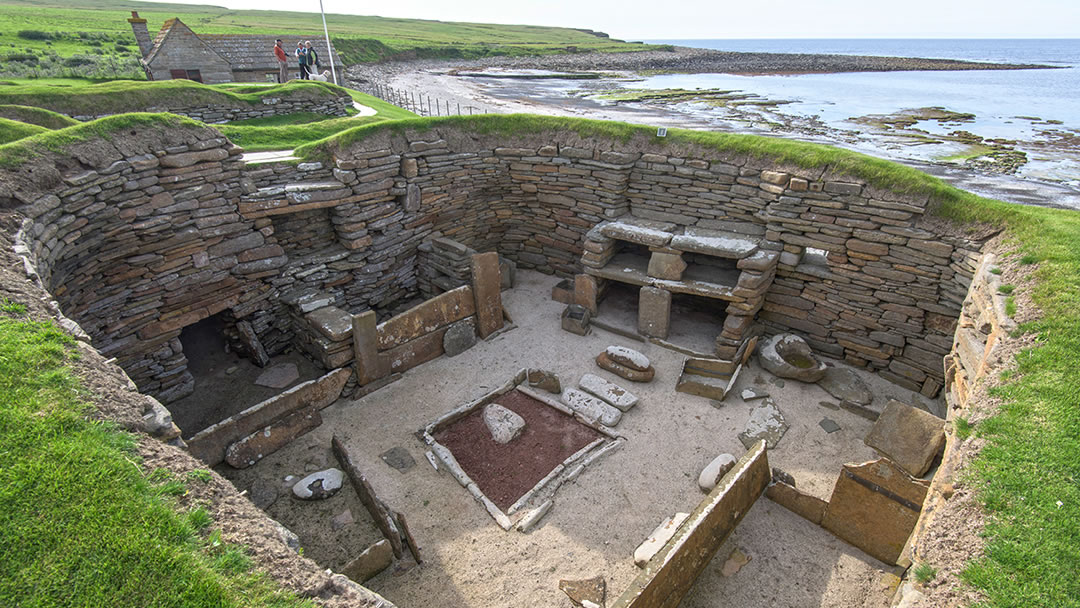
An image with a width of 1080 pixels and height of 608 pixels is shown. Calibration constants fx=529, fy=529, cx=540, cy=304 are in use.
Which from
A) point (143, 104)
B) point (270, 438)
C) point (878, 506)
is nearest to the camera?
point (878, 506)

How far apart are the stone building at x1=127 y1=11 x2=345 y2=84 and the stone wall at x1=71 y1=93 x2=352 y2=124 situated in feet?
23.2

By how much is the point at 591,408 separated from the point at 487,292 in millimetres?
3220

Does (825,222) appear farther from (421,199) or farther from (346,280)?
(346,280)

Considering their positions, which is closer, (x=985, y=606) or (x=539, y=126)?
(x=985, y=606)

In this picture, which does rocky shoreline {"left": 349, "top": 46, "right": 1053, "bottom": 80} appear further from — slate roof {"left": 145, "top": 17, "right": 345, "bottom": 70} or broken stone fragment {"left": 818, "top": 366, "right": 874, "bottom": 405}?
broken stone fragment {"left": 818, "top": 366, "right": 874, "bottom": 405}

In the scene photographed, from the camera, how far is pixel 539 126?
12492 millimetres

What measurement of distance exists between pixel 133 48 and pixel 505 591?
45726 mm

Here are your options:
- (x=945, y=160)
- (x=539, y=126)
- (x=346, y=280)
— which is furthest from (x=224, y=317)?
(x=945, y=160)

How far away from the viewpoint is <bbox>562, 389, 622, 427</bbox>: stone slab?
8.41 metres

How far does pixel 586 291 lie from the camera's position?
443 inches

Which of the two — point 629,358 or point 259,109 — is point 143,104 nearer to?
point 259,109

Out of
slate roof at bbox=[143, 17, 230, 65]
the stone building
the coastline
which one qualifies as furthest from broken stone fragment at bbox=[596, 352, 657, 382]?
slate roof at bbox=[143, 17, 230, 65]

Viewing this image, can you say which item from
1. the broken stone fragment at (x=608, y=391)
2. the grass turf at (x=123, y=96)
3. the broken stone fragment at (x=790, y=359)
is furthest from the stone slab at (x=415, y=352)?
the grass turf at (x=123, y=96)

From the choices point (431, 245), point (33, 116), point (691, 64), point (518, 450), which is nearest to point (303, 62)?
point (33, 116)
